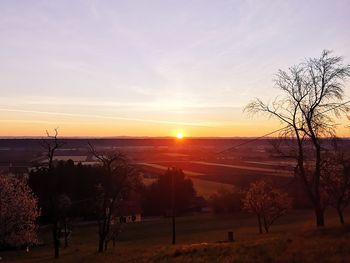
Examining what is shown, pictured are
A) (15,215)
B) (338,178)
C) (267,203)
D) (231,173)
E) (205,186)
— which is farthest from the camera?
(231,173)

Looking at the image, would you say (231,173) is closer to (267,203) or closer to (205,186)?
(205,186)

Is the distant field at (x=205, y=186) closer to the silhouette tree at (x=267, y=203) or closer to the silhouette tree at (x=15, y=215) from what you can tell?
the silhouette tree at (x=267, y=203)

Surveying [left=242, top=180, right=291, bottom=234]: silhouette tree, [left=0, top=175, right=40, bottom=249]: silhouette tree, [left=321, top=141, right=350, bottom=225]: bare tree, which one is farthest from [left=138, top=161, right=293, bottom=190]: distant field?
[left=0, top=175, right=40, bottom=249]: silhouette tree

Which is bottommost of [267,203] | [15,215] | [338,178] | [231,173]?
[267,203]

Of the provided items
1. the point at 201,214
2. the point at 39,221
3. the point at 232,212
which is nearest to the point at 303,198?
the point at 232,212

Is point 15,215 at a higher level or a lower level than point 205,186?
higher

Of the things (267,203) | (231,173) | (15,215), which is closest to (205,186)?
(231,173)

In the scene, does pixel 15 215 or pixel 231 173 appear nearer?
pixel 15 215

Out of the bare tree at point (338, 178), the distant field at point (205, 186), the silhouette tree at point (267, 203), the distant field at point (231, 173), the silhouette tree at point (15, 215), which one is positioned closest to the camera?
the silhouette tree at point (15, 215)

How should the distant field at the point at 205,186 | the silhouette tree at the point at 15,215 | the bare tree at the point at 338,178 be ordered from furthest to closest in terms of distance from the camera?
1. the distant field at the point at 205,186
2. the bare tree at the point at 338,178
3. the silhouette tree at the point at 15,215

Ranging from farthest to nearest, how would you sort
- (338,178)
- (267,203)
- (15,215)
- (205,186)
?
(205,186)
(267,203)
(338,178)
(15,215)

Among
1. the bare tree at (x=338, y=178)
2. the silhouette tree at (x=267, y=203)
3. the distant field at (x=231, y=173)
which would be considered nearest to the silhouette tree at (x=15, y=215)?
the bare tree at (x=338, y=178)

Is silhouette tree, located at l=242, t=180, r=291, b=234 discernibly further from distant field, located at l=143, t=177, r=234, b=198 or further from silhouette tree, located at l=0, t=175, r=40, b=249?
distant field, located at l=143, t=177, r=234, b=198

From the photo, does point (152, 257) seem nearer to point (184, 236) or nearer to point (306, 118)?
→ point (306, 118)
